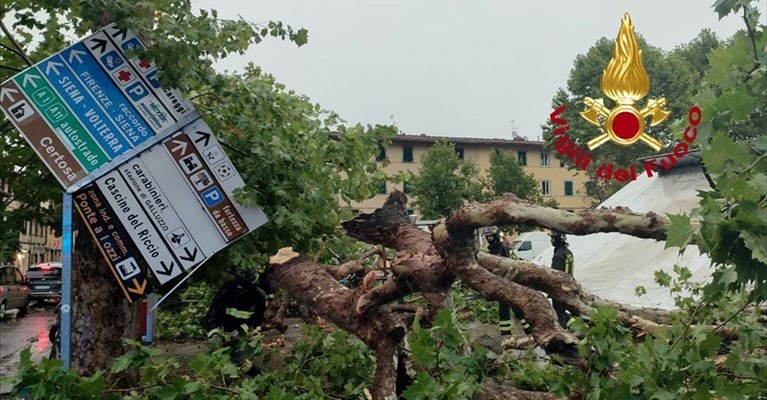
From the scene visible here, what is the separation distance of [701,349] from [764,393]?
18.6 inches

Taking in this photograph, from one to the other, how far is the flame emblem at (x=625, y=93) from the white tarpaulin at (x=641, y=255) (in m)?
1.42

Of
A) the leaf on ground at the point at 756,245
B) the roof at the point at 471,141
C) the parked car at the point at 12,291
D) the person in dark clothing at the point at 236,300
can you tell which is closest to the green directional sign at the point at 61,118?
the person in dark clothing at the point at 236,300

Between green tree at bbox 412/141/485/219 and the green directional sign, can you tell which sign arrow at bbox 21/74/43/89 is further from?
green tree at bbox 412/141/485/219

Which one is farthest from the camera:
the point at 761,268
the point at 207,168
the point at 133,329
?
the point at 133,329

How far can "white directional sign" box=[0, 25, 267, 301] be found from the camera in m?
4.49

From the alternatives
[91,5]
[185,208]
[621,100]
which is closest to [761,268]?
[185,208]

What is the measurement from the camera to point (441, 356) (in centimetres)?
352

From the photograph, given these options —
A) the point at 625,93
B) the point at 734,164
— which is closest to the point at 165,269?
the point at 734,164

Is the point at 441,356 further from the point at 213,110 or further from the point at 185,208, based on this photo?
the point at 213,110

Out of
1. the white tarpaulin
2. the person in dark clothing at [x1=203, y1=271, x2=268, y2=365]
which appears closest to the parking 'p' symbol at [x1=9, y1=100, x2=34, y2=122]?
the person in dark clothing at [x1=203, y1=271, x2=268, y2=365]

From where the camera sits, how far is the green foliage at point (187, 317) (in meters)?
12.0

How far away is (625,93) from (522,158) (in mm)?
47579

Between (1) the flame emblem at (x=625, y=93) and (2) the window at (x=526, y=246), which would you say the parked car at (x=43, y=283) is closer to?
(2) the window at (x=526, y=246)

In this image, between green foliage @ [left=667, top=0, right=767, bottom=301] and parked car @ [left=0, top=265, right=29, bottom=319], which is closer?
green foliage @ [left=667, top=0, right=767, bottom=301]
